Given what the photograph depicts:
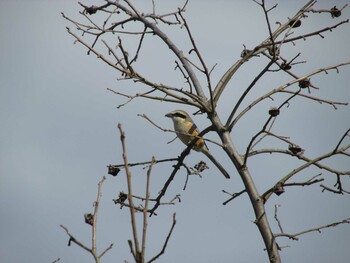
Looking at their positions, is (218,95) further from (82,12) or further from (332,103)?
(82,12)

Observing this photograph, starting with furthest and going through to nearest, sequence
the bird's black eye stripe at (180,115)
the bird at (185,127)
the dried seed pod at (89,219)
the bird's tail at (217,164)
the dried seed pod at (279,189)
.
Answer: the bird's black eye stripe at (180,115)
the bird at (185,127)
the bird's tail at (217,164)
the dried seed pod at (279,189)
the dried seed pod at (89,219)

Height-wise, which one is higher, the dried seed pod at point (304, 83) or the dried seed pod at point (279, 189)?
the dried seed pod at point (304, 83)

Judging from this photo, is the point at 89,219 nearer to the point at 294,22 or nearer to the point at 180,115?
the point at 294,22

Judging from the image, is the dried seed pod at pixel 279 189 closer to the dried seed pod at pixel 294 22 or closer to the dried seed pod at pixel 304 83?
the dried seed pod at pixel 304 83

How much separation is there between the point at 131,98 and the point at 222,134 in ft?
2.59

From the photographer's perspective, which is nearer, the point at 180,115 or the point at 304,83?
the point at 304,83

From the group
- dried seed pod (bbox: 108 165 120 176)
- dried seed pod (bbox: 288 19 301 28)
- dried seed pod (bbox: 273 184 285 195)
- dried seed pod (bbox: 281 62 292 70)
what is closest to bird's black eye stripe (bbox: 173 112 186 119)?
dried seed pod (bbox: 108 165 120 176)

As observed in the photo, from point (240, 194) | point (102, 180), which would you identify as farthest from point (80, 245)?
point (240, 194)

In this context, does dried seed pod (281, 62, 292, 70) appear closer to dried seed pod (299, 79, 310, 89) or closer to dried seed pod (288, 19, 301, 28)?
dried seed pod (299, 79, 310, 89)

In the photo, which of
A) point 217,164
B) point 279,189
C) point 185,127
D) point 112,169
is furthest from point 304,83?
point 185,127

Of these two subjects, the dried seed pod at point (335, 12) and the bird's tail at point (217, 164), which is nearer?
the dried seed pod at point (335, 12)

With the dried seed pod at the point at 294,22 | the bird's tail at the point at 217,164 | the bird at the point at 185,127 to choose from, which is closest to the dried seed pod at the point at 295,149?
the dried seed pod at the point at 294,22

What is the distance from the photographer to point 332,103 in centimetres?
402

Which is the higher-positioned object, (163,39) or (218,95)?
(163,39)
